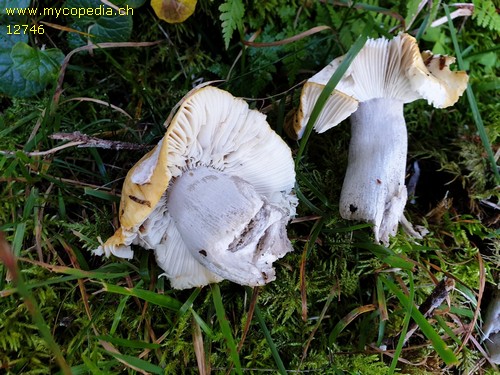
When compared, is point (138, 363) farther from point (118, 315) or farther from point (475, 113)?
point (475, 113)

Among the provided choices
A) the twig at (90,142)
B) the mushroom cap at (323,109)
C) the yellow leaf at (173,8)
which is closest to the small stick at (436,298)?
the mushroom cap at (323,109)

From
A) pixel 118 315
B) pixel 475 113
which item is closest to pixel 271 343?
pixel 118 315

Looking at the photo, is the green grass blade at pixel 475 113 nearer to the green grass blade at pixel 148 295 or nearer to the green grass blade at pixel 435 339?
the green grass blade at pixel 435 339

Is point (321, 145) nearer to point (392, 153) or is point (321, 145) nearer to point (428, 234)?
point (392, 153)

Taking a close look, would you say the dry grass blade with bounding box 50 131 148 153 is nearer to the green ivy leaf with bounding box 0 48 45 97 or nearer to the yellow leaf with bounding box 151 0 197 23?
the green ivy leaf with bounding box 0 48 45 97

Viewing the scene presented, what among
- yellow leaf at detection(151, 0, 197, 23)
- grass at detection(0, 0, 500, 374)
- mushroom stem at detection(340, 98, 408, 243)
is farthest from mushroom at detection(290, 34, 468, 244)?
yellow leaf at detection(151, 0, 197, 23)
